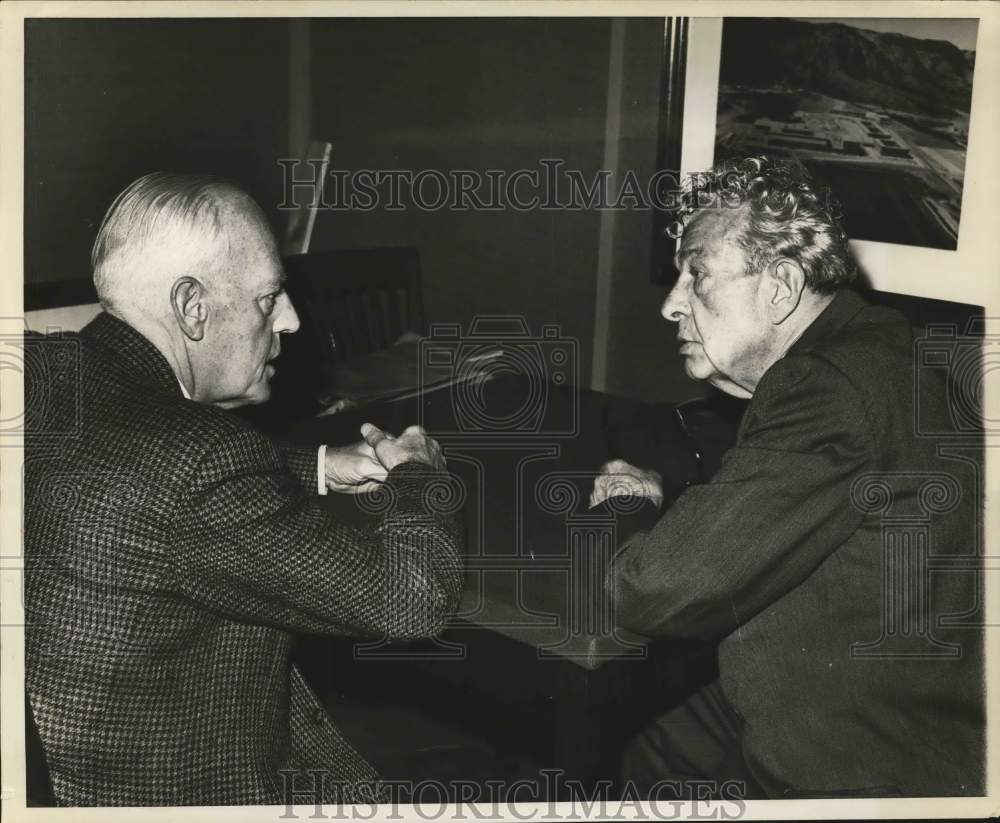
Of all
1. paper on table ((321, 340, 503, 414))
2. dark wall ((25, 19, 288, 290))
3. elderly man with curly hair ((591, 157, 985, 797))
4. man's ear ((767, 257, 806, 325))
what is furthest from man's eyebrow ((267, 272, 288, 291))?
dark wall ((25, 19, 288, 290))

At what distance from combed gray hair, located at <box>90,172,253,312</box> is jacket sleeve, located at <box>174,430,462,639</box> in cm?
23

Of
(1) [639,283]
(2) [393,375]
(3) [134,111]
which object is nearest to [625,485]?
(2) [393,375]

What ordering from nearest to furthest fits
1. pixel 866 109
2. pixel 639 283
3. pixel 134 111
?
pixel 866 109
pixel 639 283
pixel 134 111

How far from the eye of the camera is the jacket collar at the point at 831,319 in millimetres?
1432

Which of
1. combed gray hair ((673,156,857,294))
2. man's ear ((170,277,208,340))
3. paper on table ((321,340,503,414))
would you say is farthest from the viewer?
paper on table ((321,340,503,414))

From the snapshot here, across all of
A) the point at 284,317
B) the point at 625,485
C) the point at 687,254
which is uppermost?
the point at 687,254

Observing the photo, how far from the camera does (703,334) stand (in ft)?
4.97

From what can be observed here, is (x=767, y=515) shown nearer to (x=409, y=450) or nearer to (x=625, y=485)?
(x=625, y=485)

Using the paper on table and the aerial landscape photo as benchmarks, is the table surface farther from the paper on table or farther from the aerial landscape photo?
the aerial landscape photo

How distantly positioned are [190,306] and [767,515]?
705mm

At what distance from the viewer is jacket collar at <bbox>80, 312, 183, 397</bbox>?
3.89ft

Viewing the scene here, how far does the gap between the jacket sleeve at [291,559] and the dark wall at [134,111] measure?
8.93 feet

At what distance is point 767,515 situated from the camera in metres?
1.26

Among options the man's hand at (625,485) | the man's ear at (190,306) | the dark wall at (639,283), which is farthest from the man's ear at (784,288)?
the dark wall at (639,283)
